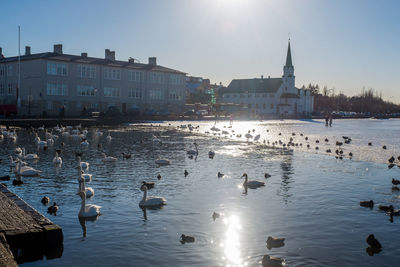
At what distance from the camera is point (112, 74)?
3105 inches

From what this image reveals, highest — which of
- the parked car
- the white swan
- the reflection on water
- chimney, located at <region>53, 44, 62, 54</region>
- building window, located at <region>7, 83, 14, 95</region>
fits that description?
chimney, located at <region>53, 44, 62, 54</region>

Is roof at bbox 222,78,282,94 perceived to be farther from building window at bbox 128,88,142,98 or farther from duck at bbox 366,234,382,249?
duck at bbox 366,234,382,249

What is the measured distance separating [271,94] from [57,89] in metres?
80.8

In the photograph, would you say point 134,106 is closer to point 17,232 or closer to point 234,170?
point 234,170

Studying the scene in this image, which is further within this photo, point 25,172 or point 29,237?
point 25,172

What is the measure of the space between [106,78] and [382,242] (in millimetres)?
71744

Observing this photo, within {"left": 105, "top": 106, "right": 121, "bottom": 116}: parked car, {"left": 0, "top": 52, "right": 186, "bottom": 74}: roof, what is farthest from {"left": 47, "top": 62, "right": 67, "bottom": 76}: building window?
{"left": 105, "top": 106, "right": 121, "bottom": 116}: parked car

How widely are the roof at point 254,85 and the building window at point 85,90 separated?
74107 millimetres

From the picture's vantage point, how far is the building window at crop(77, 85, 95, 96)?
73.8m

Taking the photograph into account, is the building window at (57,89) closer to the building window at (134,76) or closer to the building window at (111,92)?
the building window at (111,92)

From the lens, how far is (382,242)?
10.7 m

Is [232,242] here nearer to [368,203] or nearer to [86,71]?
[368,203]

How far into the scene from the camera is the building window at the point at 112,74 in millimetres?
77875

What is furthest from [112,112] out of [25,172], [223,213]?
[223,213]
